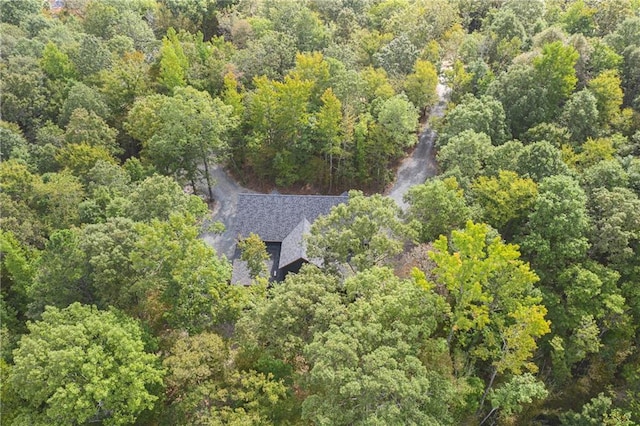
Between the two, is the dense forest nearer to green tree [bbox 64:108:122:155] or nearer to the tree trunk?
green tree [bbox 64:108:122:155]

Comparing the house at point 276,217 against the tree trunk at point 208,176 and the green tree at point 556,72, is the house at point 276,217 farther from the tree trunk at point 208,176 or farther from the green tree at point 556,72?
the green tree at point 556,72

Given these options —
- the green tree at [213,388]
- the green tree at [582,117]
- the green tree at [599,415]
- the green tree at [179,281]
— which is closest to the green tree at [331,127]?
the green tree at [179,281]

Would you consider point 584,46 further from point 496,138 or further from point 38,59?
point 38,59

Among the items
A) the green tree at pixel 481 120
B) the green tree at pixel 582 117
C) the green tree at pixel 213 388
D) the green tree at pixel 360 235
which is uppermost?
the green tree at pixel 582 117

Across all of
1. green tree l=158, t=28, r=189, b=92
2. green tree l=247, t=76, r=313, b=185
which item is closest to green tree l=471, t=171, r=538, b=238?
green tree l=247, t=76, r=313, b=185

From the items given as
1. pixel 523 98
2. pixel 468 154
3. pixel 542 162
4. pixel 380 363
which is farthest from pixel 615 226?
pixel 380 363

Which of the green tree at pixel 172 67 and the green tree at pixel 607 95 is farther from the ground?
the green tree at pixel 607 95
